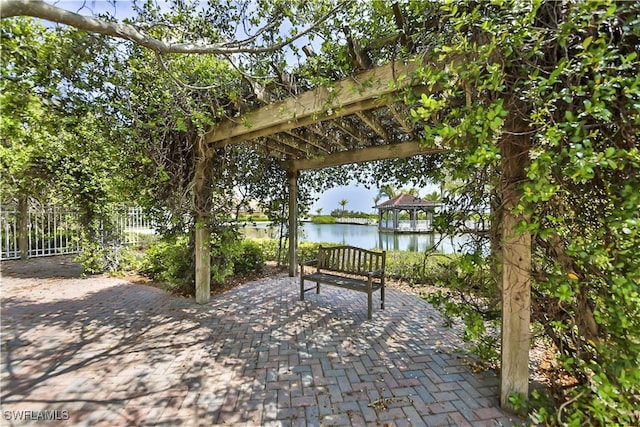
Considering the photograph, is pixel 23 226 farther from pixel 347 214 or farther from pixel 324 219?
pixel 347 214

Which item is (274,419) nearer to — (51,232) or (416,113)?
(416,113)

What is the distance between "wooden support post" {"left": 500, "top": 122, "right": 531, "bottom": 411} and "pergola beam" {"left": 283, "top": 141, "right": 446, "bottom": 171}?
180 centimetres

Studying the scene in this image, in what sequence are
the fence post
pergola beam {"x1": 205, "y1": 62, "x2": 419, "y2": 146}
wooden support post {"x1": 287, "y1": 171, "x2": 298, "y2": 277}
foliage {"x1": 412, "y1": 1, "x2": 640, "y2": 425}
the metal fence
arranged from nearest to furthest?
foliage {"x1": 412, "y1": 1, "x2": 640, "y2": 425}
pergola beam {"x1": 205, "y1": 62, "x2": 419, "y2": 146}
wooden support post {"x1": 287, "y1": 171, "x2": 298, "y2": 277}
the metal fence
the fence post

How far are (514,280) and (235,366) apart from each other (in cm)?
249

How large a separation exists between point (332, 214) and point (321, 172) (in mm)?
30491

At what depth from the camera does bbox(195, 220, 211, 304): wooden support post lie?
421 cm

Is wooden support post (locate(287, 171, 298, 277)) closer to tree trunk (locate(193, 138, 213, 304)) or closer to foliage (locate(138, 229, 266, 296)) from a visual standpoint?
foliage (locate(138, 229, 266, 296))

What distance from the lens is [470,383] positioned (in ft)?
7.44

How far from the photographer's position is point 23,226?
725 cm

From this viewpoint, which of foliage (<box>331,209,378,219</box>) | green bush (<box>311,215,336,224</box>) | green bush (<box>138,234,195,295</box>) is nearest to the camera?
green bush (<box>138,234,195,295</box>)

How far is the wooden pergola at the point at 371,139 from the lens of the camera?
74.5 inches

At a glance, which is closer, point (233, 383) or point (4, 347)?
point (233, 383)

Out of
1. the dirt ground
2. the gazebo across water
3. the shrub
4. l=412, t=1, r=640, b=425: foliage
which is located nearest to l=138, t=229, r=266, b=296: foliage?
the dirt ground

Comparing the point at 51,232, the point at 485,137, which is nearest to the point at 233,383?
the point at 485,137
